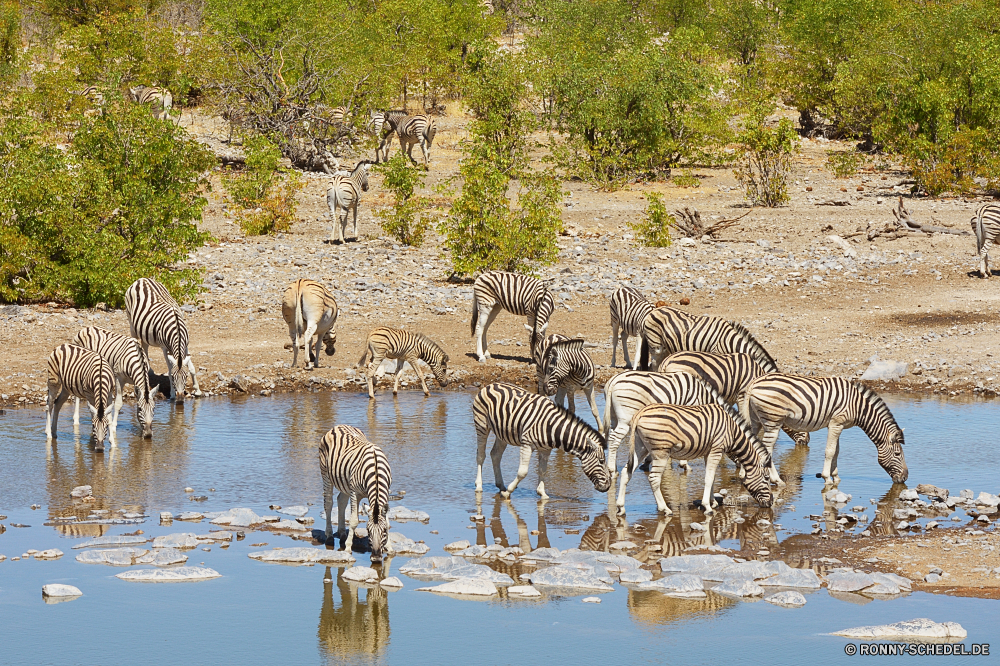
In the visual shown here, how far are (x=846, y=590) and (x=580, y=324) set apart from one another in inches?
425

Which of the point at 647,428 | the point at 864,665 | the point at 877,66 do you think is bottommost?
the point at 864,665

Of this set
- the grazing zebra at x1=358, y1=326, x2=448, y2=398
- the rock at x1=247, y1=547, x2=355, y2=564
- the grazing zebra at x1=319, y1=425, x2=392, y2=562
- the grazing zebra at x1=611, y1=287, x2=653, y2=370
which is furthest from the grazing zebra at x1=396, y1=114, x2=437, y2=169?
the rock at x1=247, y1=547, x2=355, y2=564

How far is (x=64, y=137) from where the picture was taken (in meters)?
32.3

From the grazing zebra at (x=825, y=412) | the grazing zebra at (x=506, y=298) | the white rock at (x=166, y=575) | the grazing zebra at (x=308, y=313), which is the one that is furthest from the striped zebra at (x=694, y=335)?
the white rock at (x=166, y=575)

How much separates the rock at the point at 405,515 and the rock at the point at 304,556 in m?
1.16

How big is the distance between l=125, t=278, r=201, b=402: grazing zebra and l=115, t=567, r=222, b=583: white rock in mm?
6192

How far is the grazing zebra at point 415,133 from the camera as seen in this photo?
3247 centimetres

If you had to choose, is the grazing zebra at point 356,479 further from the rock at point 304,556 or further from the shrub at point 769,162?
the shrub at point 769,162

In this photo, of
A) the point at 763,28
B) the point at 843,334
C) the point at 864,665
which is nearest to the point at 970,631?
the point at 864,665

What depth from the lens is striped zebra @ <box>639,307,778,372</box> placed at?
13961 millimetres

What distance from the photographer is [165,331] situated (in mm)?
14812

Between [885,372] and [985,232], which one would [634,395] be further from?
[985,232]

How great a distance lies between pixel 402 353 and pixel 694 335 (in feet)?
12.3

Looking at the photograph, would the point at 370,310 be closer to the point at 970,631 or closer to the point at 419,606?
the point at 419,606
